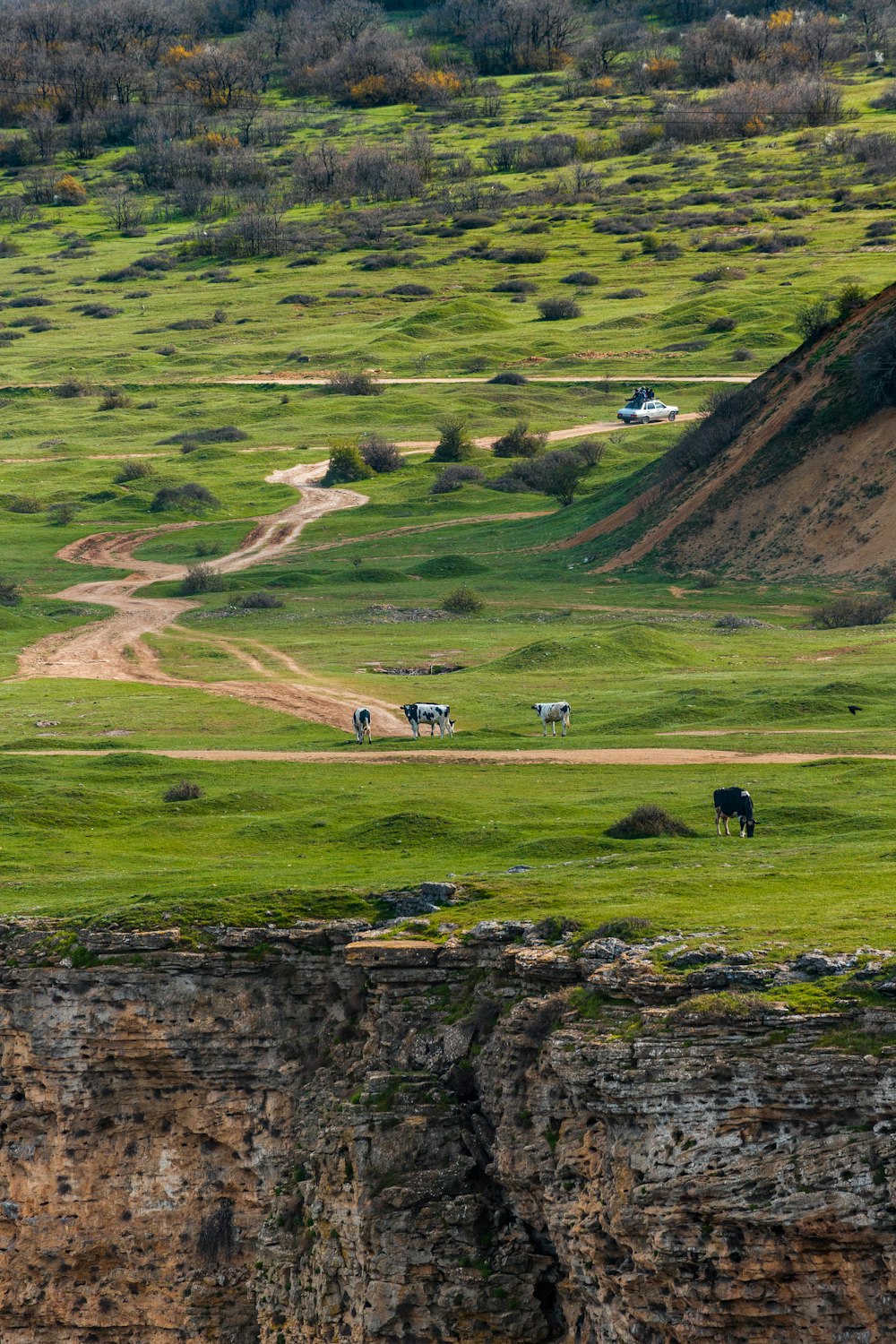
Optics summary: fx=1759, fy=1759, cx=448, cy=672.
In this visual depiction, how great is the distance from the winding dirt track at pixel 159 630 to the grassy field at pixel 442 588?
2.43 ft

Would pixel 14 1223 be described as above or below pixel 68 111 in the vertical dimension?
below

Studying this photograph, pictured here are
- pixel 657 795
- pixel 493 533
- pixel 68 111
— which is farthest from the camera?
pixel 68 111

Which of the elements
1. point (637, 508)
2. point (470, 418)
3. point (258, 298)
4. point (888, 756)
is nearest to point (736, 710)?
point (888, 756)

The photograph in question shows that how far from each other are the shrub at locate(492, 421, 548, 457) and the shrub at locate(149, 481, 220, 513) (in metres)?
14.6

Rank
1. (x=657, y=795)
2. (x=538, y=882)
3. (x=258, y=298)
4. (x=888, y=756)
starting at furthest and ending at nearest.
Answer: (x=258, y=298) → (x=888, y=756) → (x=657, y=795) → (x=538, y=882)

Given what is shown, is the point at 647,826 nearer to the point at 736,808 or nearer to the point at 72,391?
the point at 736,808

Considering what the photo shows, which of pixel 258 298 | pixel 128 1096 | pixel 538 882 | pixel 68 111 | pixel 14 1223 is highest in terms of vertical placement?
pixel 68 111

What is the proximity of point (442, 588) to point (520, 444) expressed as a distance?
23.1m

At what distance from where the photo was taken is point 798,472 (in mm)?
62938

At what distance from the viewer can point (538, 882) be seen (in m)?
25.0

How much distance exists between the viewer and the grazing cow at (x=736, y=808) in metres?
29.1

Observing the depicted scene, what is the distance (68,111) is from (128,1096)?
190 metres

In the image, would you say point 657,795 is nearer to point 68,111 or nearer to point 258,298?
point 258,298

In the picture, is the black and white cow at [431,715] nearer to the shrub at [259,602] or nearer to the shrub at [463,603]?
the shrub at [463,603]
